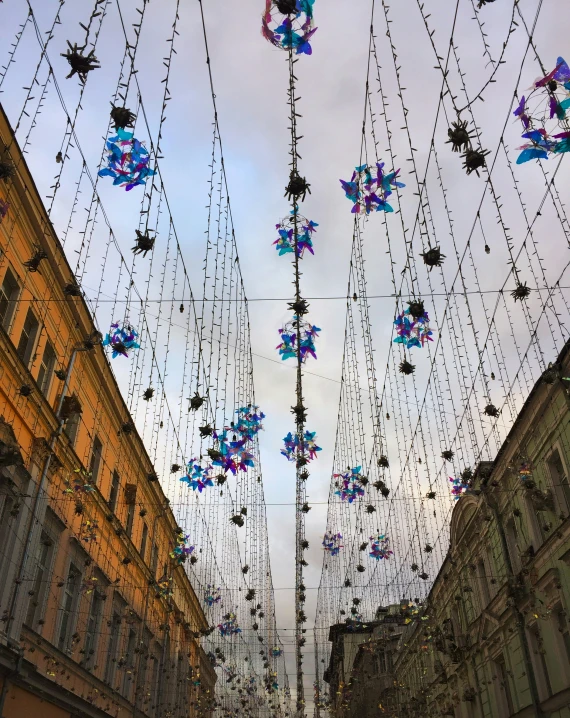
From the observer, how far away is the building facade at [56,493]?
11016 mm

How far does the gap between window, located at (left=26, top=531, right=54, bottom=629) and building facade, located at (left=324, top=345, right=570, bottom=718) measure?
970 centimetres

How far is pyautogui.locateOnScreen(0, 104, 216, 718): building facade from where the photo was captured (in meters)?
11.0

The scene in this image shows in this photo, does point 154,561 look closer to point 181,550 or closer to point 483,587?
point 181,550

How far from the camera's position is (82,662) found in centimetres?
1462

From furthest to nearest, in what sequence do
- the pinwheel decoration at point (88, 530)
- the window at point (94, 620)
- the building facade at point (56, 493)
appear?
the window at point (94, 620)
the pinwheel decoration at point (88, 530)
the building facade at point (56, 493)

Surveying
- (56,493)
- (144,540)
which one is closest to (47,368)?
(56,493)

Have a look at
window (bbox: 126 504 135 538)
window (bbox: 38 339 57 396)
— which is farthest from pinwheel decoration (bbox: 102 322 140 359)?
window (bbox: 126 504 135 538)

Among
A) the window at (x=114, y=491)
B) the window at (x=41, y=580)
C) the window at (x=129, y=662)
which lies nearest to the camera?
the window at (x=41, y=580)

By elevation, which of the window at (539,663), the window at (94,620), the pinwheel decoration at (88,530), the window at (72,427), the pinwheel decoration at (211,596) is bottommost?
the window at (539,663)

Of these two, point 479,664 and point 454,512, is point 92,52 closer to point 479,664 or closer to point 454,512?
point 454,512

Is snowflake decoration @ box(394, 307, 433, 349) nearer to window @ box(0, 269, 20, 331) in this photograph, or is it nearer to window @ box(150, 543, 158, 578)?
window @ box(0, 269, 20, 331)

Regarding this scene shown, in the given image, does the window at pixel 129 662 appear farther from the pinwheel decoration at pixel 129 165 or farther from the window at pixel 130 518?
the pinwheel decoration at pixel 129 165

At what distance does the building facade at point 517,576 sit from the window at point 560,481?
2 centimetres

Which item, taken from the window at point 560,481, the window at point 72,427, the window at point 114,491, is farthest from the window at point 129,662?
the window at point 560,481
